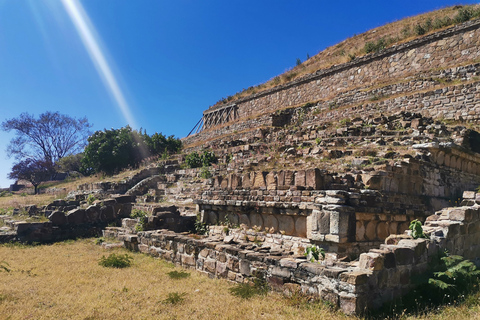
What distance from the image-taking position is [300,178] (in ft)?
24.4

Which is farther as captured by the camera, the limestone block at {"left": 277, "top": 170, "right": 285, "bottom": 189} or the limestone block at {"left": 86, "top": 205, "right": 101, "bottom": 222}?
the limestone block at {"left": 86, "top": 205, "right": 101, "bottom": 222}

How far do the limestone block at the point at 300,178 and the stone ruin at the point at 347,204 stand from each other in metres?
0.02

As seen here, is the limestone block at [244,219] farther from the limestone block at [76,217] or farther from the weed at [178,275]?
the limestone block at [76,217]

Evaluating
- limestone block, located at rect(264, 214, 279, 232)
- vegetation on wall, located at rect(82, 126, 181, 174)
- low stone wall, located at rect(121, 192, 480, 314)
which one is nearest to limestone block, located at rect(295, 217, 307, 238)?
low stone wall, located at rect(121, 192, 480, 314)

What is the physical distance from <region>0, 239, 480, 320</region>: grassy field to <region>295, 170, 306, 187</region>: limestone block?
105 inches

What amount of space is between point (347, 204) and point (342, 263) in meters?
1.96

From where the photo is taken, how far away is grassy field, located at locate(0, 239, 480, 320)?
4480mm

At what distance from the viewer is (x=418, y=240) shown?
5.33 metres

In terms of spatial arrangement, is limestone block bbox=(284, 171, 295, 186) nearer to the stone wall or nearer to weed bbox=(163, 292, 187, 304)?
weed bbox=(163, 292, 187, 304)

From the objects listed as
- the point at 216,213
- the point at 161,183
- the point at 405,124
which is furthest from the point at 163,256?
the point at 161,183

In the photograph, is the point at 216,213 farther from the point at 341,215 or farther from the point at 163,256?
the point at 341,215

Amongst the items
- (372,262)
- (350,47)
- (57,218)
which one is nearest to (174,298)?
(372,262)

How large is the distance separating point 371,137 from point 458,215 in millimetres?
5638

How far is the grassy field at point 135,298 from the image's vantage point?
176 inches
